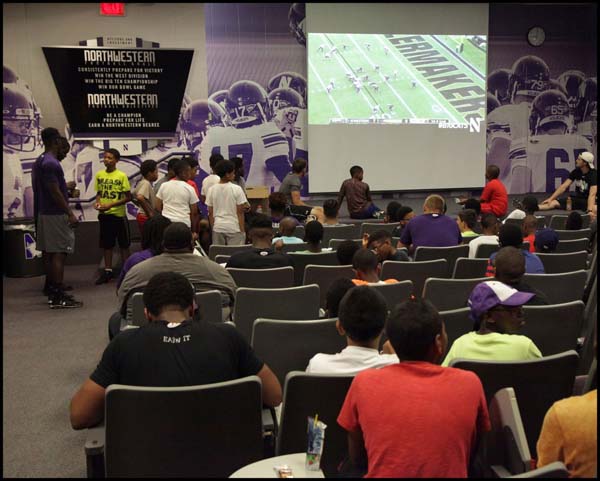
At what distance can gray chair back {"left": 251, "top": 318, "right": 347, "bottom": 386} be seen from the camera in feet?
10.6

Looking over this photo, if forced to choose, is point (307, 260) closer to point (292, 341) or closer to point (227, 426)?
point (292, 341)

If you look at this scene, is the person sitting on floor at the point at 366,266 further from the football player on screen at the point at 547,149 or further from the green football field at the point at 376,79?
the football player on screen at the point at 547,149

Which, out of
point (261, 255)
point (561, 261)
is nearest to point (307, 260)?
point (261, 255)

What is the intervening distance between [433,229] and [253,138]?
5376 mm

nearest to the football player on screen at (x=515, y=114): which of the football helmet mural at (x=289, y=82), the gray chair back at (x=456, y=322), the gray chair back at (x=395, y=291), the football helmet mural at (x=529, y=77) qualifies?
the football helmet mural at (x=529, y=77)

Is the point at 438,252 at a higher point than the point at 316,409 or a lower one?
higher

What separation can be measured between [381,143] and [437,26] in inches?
86.8

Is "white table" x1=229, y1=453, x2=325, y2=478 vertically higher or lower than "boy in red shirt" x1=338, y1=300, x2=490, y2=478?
lower

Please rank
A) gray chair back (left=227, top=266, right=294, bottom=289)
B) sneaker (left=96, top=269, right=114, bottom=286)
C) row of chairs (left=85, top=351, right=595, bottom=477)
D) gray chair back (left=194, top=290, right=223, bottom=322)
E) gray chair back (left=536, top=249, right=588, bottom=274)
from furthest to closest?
sneaker (left=96, top=269, right=114, bottom=286), gray chair back (left=536, top=249, right=588, bottom=274), gray chair back (left=227, top=266, right=294, bottom=289), gray chair back (left=194, top=290, right=223, bottom=322), row of chairs (left=85, top=351, right=595, bottom=477)

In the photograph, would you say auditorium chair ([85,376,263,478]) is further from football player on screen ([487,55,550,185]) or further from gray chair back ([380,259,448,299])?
football player on screen ([487,55,550,185])

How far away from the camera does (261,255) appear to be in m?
5.12

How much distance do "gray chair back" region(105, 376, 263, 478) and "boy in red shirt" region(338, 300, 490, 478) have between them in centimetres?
41

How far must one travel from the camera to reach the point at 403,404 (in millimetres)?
1968

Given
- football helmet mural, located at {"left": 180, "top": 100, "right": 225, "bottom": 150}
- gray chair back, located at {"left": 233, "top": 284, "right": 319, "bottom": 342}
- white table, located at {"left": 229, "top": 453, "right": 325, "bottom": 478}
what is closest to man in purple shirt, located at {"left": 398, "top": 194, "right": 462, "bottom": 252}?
gray chair back, located at {"left": 233, "top": 284, "right": 319, "bottom": 342}
